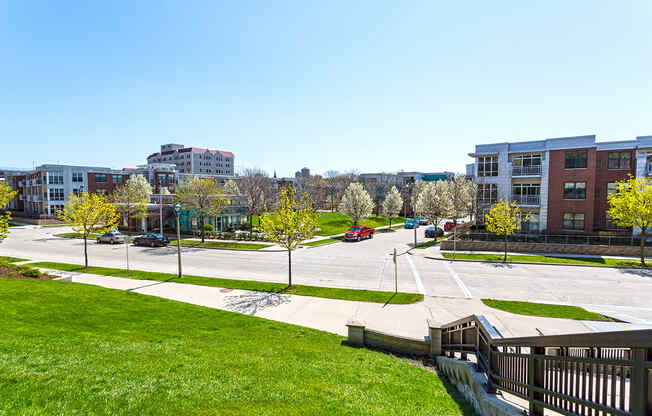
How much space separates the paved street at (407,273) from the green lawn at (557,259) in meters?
1.69

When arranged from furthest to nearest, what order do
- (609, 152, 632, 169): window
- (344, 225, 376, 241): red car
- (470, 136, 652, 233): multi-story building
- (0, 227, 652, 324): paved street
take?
(344, 225, 376, 241): red car → (609, 152, 632, 169): window → (470, 136, 652, 233): multi-story building → (0, 227, 652, 324): paved street

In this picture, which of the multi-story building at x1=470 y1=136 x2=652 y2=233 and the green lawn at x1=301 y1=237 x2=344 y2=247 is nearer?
the multi-story building at x1=470 y1=136 x2=652 y2=233

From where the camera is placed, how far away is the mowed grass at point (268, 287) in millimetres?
15445

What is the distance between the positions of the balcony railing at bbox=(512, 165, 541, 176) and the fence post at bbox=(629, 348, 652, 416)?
36340 mm

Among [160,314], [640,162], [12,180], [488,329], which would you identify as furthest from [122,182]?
[640,162]

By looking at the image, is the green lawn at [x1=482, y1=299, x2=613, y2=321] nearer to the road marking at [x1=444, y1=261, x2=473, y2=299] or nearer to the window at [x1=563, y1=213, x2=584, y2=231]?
the road marking at [x1=444, y1=261, x2=473, y2=299]

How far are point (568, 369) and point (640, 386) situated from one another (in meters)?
2.89

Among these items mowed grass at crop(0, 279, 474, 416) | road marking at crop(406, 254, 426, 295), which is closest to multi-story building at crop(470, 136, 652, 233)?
road marking at crop(406, 254, 426, 295)

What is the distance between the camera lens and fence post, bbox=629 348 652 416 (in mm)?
2625

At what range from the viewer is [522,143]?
3419 cm

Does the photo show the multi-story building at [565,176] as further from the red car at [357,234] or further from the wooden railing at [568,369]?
the wooden railing at [568,369]

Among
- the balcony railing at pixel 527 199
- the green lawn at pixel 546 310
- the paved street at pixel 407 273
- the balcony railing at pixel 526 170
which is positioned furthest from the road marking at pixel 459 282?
the balcony railing at pixel 526 170

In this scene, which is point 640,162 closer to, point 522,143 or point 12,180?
point 522,143

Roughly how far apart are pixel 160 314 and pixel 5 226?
45.2ft
